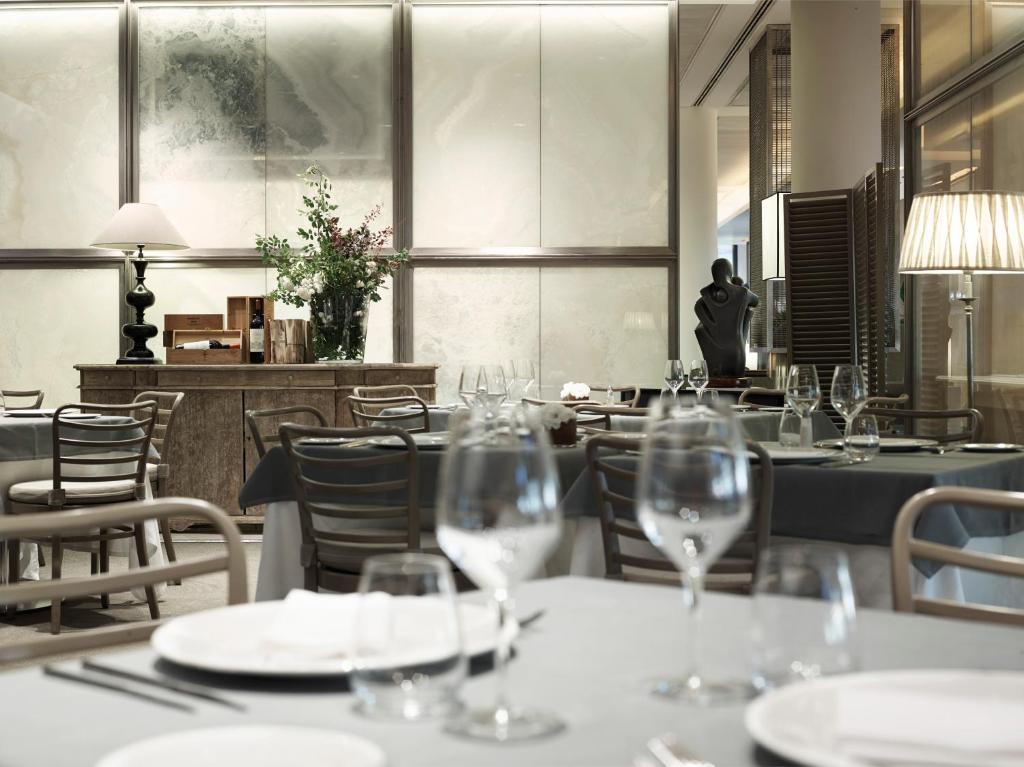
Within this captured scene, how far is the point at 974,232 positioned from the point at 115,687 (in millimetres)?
3921

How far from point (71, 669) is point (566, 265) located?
6.98 metres

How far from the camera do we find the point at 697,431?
0.78m

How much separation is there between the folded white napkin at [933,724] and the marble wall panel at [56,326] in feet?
24.8

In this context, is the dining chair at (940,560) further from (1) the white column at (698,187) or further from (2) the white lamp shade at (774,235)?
(1) the white column at (698,187)

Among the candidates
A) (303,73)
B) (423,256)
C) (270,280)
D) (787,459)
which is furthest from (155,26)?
(787,459)

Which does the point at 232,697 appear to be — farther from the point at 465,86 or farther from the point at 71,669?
the point at 465,86

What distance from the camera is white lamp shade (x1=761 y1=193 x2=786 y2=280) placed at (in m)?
9.63

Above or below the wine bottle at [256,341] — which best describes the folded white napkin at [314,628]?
below

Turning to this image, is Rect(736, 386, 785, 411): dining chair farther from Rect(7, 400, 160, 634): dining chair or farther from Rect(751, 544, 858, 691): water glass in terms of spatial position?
Rect(751, 544, 858, 691): water glass

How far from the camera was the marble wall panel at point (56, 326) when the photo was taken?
25.5 feet

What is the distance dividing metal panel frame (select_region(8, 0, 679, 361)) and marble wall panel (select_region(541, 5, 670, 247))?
0.07 metres

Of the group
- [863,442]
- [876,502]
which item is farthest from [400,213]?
[876,502]

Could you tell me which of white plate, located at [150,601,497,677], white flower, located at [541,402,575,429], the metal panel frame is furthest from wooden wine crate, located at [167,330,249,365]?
white plate, located at [150,601,497,677]

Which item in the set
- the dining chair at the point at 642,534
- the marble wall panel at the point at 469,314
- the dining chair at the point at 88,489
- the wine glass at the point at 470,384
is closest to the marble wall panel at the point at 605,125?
the marble wall panel at the point at 469,314
